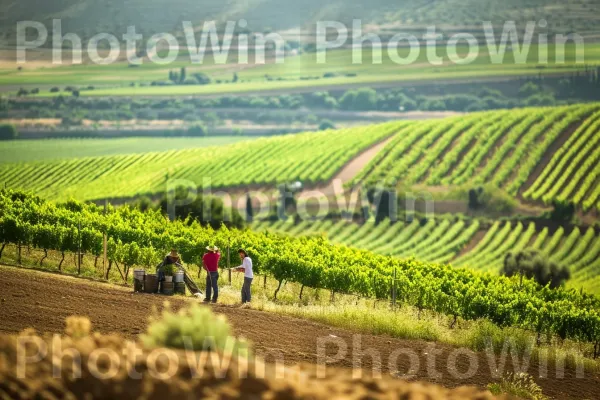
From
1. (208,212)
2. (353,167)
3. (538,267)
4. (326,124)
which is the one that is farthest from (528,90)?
(208,212)

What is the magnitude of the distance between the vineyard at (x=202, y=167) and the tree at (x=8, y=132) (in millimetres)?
19836

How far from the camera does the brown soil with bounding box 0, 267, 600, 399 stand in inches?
771

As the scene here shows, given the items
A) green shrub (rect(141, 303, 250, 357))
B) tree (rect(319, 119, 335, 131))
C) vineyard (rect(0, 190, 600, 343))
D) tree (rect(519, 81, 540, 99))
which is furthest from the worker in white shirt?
tree (rect(519, 81, 540, 99))

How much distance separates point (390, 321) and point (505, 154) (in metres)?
83.8

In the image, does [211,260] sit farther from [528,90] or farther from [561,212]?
[528,90]

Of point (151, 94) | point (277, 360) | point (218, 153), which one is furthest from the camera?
point (151, 94)

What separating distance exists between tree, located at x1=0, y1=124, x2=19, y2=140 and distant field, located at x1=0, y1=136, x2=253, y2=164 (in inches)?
76.2

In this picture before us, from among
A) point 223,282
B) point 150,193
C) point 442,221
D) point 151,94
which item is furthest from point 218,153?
point 223,282

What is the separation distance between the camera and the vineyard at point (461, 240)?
2918 inches

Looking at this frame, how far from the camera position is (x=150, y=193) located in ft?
306

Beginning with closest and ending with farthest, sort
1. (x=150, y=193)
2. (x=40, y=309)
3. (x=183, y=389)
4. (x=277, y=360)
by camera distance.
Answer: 1. (x=183, y=389)
2. (x=277, y=360)
3. (x=40, y=309)
4. (x=150, y=193)

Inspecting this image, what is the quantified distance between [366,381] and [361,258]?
2321cm

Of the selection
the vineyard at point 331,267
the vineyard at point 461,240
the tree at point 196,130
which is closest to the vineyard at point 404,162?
the vineyard at point 461,240

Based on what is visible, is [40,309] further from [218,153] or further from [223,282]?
[218,153]
